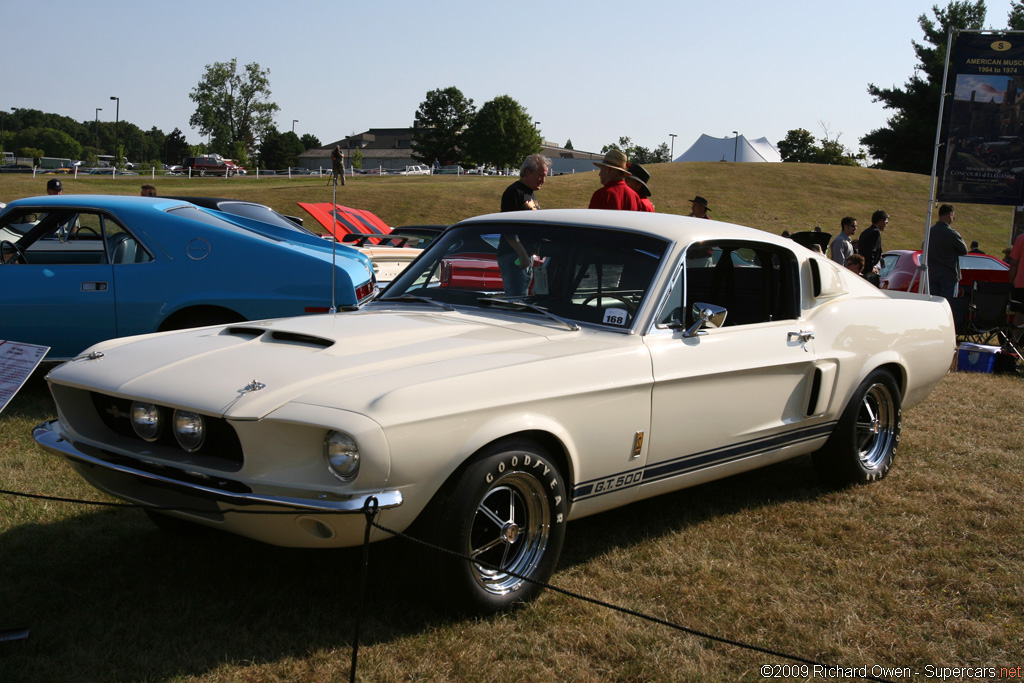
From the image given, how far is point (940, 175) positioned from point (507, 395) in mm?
12281

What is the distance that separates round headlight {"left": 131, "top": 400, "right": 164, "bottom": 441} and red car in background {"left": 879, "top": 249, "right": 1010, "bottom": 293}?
12197 mm

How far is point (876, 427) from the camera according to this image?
5.06 metres

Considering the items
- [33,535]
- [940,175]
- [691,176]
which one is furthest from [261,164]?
[33,535]

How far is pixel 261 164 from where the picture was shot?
266 feet

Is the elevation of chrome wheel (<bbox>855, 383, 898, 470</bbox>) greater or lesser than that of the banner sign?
lesser

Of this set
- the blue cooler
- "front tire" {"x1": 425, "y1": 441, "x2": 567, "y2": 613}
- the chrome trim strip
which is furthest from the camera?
the blue cooler

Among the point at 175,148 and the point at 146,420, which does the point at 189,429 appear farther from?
the point at 175,148

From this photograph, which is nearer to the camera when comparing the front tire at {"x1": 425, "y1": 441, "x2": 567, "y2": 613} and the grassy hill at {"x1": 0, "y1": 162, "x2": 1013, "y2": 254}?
the front tire at {"x1": 425, "y1": 441, "x2": 567, "y2": 613}

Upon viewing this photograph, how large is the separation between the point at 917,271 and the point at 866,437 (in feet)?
30.5

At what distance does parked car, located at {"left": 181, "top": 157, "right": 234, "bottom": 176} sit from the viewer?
5853 centimetres

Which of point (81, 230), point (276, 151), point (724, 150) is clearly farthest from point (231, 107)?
point (81, 230)

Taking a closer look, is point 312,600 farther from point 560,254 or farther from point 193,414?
point 560,254

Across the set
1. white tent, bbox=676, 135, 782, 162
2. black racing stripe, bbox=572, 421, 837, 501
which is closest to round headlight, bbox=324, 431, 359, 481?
black racing stripe, bbox=572, 421, 837, 501

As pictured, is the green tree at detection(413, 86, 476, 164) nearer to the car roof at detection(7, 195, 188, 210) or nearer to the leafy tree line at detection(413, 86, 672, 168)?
the leafy tree line at detection(413, 86, 672, 168)
